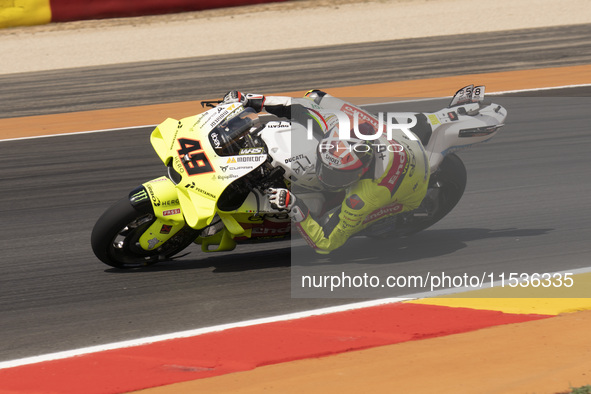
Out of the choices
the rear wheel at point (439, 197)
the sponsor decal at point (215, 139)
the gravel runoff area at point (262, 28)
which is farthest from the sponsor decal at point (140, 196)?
the gravel runoff area at point (262, 28)

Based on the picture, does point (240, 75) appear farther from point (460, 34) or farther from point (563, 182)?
point (563, 182)

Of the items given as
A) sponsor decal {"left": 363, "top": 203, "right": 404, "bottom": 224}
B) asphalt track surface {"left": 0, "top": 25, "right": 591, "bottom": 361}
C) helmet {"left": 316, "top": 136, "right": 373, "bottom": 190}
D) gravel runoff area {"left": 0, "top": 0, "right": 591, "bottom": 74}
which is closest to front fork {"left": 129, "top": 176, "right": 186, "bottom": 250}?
asphalt track surface {"left": 0, "top": 25, "right": 591, "bottom": 361}

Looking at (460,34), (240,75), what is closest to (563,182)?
(240,75)

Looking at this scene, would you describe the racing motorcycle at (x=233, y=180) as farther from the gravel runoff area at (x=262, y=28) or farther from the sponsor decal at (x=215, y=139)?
the gravel runoff area at (x=262, y=28)

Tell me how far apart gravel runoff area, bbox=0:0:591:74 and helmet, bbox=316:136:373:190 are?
43.3 feet

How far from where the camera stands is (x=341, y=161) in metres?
6.36

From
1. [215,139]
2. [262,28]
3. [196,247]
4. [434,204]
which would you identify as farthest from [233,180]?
[262,28]

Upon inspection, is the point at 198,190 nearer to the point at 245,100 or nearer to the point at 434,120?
the point at 245,100

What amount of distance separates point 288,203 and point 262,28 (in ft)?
52.5

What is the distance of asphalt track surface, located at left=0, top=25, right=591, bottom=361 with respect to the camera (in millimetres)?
6086

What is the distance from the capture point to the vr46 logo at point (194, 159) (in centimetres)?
645

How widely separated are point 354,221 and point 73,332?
218 cm

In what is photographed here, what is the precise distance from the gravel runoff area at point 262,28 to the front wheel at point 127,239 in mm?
12542

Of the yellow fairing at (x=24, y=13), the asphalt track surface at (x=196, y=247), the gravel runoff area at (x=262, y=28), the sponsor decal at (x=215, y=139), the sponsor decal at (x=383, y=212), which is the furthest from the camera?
the yellow fairing at (x=24, y=13)
